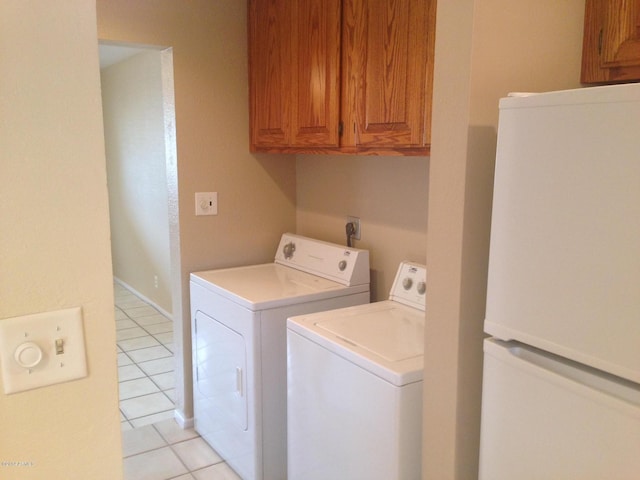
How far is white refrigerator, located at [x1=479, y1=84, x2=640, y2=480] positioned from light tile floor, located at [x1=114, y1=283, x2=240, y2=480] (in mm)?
1784

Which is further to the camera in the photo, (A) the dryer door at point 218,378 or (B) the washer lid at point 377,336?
(A) the dryer door at point 218,378

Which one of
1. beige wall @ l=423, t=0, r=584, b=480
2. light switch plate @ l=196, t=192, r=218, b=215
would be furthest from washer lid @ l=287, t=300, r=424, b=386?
light switch plate @ l=196, t=192, r=218, b=215

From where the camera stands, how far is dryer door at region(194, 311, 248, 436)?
2.39m

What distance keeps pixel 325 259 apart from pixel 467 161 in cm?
147

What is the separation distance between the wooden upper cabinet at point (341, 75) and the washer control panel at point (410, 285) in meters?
0.52

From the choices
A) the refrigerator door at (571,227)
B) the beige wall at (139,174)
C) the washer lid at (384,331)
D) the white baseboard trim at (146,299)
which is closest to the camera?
the refrigerator door at (571,227)

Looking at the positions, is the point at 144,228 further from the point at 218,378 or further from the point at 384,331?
the point at 384,331

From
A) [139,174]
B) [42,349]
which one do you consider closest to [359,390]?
[42,349]

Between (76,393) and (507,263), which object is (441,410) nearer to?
(507,263)

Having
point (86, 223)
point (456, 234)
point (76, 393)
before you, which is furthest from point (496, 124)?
point (76, 393)

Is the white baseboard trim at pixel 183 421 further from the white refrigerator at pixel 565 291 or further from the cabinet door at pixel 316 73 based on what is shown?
the white refrigerator at pixel 565 291

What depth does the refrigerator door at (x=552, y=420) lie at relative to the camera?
0.93 meters

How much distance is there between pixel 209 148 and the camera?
282cm

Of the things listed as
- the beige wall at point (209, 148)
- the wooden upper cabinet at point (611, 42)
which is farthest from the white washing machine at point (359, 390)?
the beige wall at point (209, 148)
